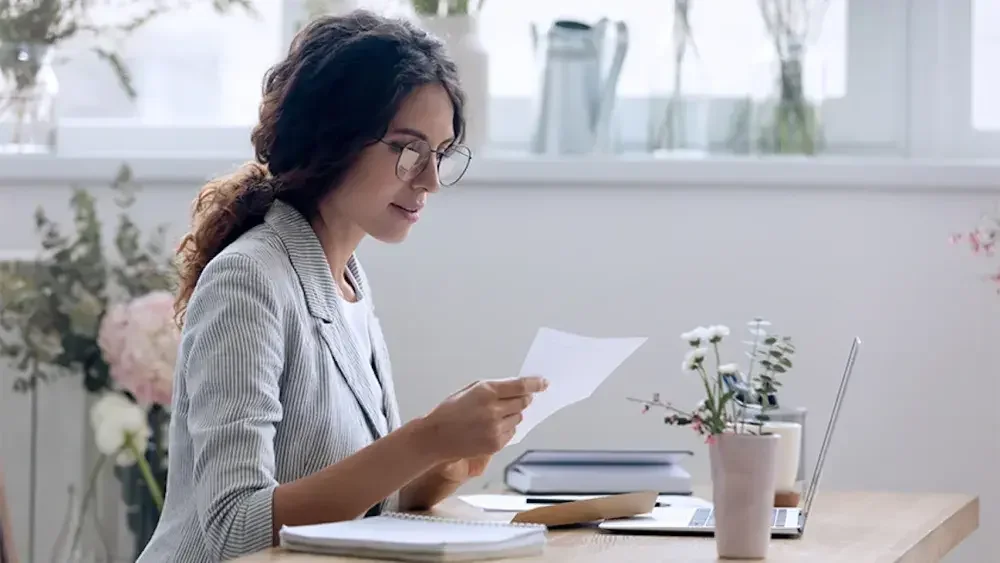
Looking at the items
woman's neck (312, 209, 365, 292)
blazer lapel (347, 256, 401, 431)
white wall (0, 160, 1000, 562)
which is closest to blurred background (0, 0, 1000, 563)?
white wall (0, 160, 1000, 562)

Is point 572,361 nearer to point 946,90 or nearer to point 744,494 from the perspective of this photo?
point 744,494

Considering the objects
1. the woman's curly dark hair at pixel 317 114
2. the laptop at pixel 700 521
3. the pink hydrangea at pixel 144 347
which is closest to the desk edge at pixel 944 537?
the laptop at pixel 700 521

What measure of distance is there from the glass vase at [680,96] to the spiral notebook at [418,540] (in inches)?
53.4

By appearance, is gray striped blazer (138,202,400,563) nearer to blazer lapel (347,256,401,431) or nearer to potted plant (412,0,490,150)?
blazer lapel (347,256,401,431)

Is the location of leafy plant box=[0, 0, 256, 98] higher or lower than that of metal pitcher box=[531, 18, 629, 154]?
higher

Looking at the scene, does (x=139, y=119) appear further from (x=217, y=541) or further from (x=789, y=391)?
(x=217, y=541)

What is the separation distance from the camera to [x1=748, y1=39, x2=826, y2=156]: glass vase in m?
2.47

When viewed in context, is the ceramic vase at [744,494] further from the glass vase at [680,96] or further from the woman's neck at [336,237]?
the glass vase at [680,96]

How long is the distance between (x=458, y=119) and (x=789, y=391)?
0.86 metres

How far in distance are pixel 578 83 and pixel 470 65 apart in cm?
19

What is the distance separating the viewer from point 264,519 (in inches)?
52.2

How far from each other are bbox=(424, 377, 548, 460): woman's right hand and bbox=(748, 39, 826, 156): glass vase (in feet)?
4.09

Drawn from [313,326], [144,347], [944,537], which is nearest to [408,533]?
[313,326]

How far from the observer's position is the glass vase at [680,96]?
2.53 meters
